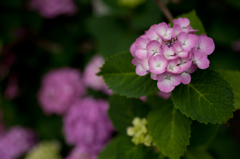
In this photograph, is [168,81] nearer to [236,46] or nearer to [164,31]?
[164,31]

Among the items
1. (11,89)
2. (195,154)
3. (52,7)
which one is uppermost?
(52,7)

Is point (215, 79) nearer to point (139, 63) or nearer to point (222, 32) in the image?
point (139, 63)

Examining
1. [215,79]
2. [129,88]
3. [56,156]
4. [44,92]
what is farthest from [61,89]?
[215,79]

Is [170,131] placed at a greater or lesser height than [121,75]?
lesser

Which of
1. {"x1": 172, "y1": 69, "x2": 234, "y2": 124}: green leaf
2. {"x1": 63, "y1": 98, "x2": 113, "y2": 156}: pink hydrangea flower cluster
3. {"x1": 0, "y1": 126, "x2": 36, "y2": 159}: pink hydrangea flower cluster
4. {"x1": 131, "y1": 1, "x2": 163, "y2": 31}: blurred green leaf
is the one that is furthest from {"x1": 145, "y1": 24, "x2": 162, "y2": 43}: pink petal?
{"x1": 0, "y1": 126, "x2": 36, "y2": 159}: pink hydrangea flower cluster

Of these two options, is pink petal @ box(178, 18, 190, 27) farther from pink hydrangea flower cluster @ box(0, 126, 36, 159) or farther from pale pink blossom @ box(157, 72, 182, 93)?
pink hydrangea flower cluster @ box(0, 126, 36, 159)

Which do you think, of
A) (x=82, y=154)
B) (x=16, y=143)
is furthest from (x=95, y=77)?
(x=16, y=143)
